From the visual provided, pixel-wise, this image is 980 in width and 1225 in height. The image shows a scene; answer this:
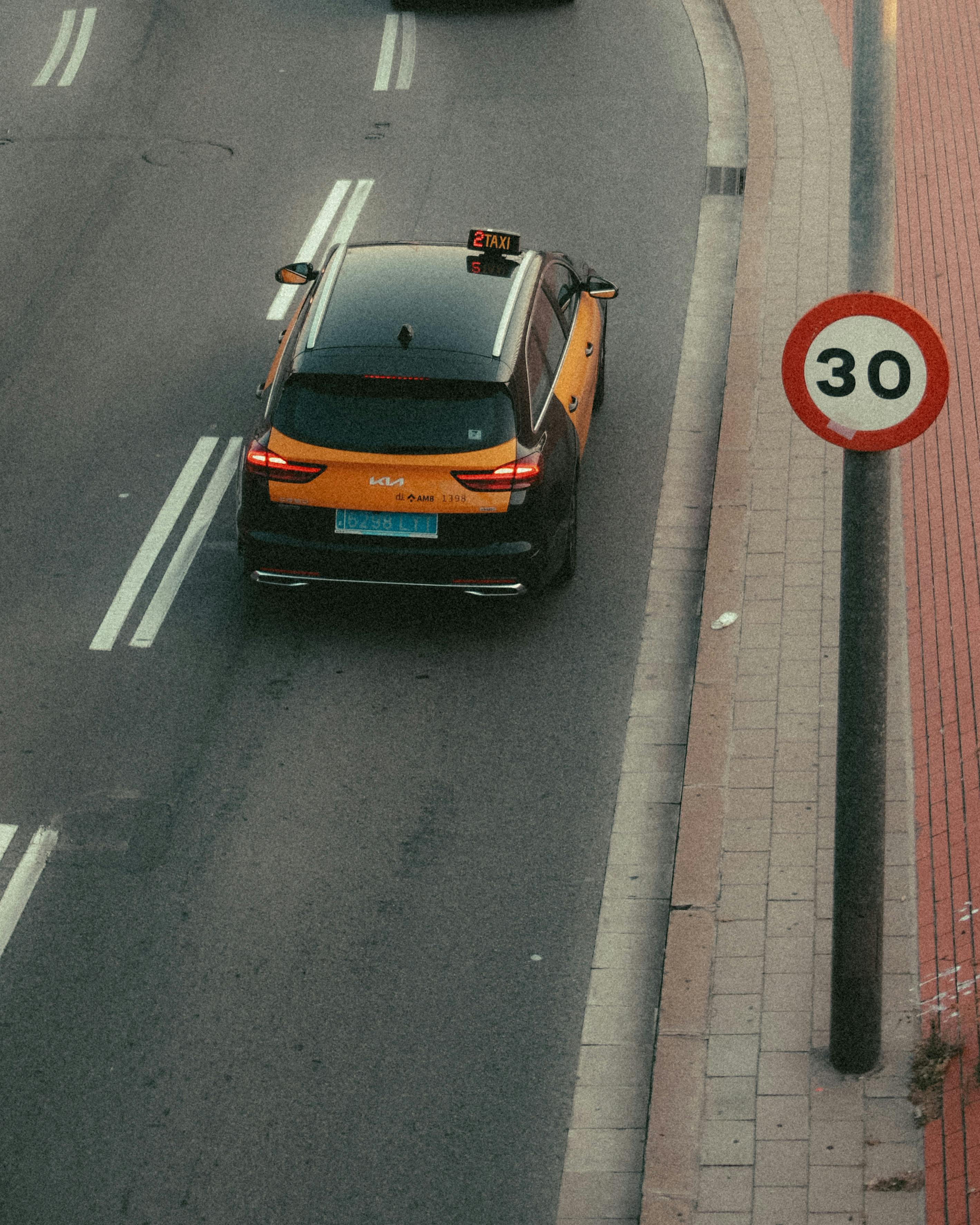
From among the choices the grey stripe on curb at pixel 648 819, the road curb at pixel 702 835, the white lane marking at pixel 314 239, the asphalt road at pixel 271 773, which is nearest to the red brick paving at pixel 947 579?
the road curb at pixel 702 835

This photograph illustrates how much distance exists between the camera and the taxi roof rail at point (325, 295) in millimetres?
8891

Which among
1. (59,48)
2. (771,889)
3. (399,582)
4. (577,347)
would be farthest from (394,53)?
(771,889)

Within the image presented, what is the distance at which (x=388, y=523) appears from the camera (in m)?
8.48

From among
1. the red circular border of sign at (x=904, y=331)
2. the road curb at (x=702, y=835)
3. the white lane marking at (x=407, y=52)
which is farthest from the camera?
the white lane marking at (x=407, y=52)

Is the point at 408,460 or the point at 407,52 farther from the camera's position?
the point at 407,52

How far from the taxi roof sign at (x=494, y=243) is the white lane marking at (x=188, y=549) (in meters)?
2.25

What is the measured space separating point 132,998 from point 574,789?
242cm

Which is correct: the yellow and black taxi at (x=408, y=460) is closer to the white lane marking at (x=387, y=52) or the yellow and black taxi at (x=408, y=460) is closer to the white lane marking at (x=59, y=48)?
the white lane marking at (x=387, y=52)

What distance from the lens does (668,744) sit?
8.16 meters

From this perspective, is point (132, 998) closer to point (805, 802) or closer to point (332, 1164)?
point (332, 1164)

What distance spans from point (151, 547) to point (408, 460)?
88.5 inches

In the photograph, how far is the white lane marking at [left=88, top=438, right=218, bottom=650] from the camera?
902cm

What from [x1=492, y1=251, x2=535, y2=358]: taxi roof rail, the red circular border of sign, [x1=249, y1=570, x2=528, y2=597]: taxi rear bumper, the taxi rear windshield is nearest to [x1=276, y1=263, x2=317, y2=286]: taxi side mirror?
[x1=492, y1=251, x2=535, y2=358]: taxi roof rail

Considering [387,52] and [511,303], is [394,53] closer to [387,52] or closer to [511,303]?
[387,52]
